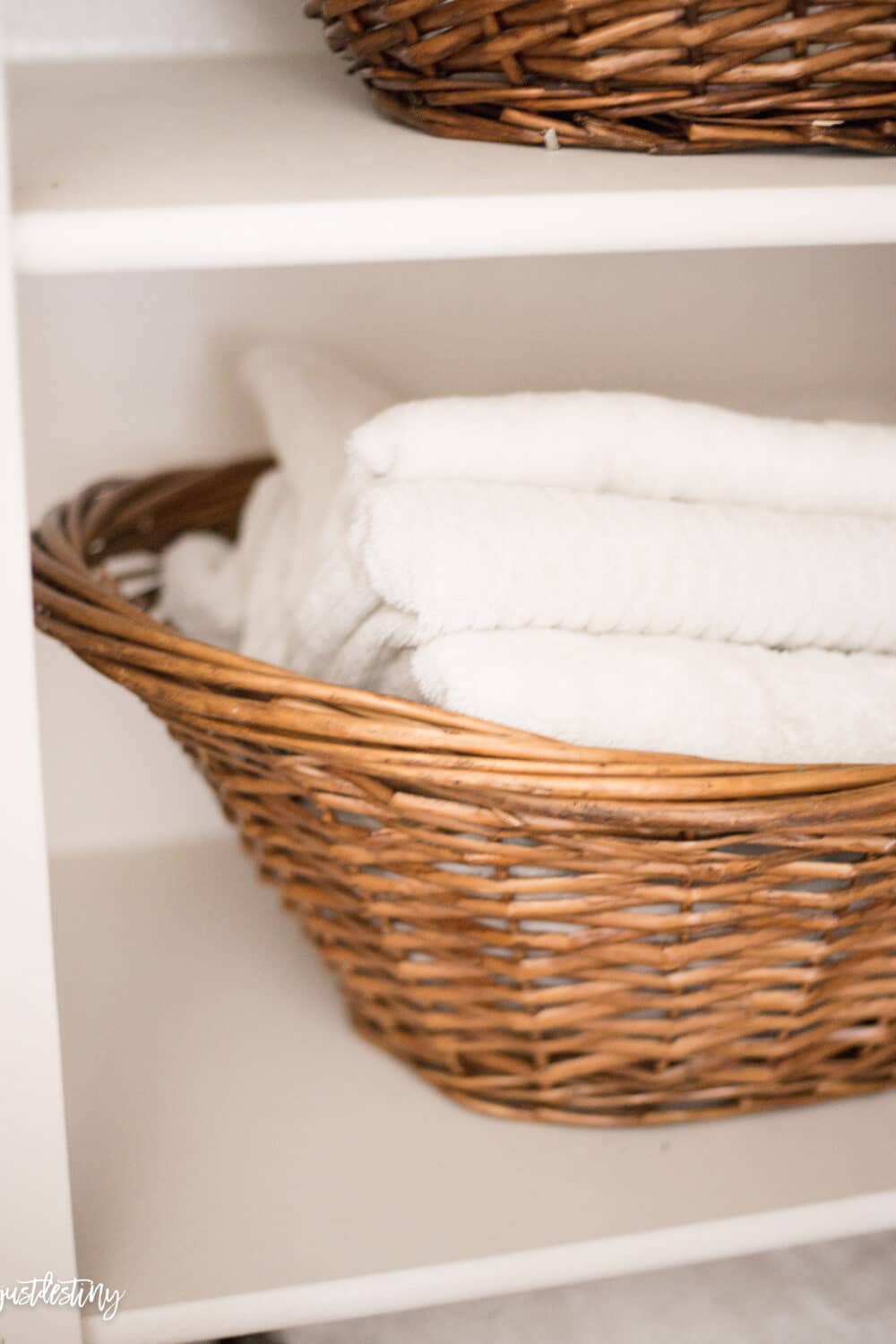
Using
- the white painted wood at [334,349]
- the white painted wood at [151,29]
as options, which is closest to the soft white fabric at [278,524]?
the white painted wood at [334,349]

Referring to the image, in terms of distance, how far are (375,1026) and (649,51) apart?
17.4 inches

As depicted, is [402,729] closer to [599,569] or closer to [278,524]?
[599,569]

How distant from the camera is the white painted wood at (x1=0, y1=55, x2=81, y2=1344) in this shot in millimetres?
391

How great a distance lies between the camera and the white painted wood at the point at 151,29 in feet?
2.49

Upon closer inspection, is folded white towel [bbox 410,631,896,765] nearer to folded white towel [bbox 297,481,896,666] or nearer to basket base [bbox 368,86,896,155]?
folded white towel [bbox 297,481,896,666]

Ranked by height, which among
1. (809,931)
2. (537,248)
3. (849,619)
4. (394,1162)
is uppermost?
(537,248)

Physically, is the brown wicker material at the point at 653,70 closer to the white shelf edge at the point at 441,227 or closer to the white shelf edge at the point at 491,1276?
the white shelf edge at the point at 441,227

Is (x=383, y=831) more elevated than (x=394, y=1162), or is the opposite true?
(x=383, y=831)

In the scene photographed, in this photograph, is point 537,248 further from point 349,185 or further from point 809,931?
point 809,931

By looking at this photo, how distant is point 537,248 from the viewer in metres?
0.42

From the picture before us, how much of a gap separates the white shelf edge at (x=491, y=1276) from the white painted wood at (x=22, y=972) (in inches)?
1.5

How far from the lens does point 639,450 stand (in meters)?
0.54

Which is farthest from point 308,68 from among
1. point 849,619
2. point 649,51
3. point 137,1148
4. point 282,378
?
point 137,1148

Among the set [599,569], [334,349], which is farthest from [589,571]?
[334,349]
